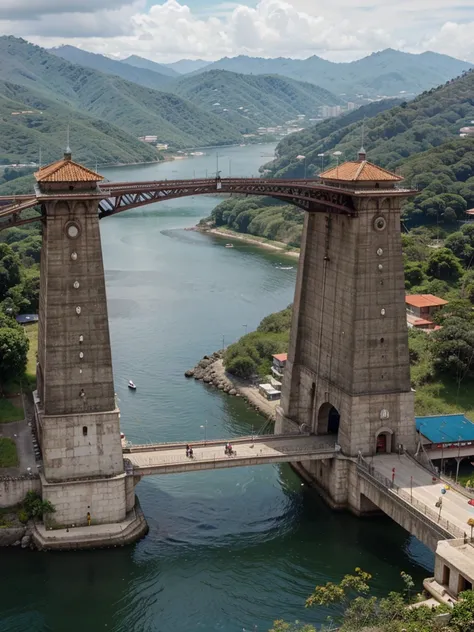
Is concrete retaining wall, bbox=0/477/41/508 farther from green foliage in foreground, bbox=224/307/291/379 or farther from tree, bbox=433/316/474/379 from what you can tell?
tree, bbox=433/316/474/379

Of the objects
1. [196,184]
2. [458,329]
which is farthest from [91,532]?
[458,329]

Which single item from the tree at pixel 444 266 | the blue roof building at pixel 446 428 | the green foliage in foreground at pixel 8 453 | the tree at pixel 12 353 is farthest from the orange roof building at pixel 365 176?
the tree at pixel 444 266

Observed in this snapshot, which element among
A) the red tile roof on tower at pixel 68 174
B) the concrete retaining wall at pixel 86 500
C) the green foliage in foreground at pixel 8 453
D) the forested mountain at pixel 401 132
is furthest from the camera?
the forested mountain at pixel 401 132

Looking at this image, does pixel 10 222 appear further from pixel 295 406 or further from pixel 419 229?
pixel 419 229

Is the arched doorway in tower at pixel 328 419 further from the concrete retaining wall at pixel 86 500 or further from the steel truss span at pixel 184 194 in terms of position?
the concrete retaining wall at pixel 86 500

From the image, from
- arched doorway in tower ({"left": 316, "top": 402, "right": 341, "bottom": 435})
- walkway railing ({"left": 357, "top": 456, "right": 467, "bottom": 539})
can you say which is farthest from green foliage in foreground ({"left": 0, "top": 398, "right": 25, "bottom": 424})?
walkway railing ({"left": 357, "top": 456, "right": 467, "bottom": 539})

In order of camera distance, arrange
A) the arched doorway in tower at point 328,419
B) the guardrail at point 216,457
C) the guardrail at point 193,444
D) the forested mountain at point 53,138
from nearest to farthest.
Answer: the guardrail at point 216,457 < the guardrail at point 193,444 < the arched doorway in tower at point 328,419 < the forested mountain at point 53,138
